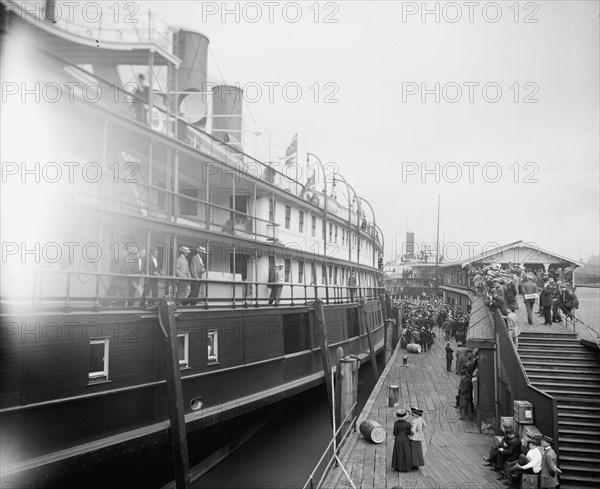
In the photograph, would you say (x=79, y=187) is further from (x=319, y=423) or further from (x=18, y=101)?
(x=319, y=423)

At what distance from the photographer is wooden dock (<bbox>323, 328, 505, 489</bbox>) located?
8875 mm

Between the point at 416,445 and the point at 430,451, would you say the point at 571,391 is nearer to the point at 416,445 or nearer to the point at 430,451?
the point at 430,451

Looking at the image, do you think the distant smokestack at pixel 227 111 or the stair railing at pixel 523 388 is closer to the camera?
the stair railing at pixel 523 388

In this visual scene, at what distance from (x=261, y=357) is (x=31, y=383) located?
6.10 m

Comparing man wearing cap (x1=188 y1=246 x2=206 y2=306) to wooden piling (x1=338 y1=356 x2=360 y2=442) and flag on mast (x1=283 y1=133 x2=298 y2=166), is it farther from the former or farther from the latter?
flag on mast (x1=283 y1=133 x2=298 y2=166)

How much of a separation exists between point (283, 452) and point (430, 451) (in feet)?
17.9

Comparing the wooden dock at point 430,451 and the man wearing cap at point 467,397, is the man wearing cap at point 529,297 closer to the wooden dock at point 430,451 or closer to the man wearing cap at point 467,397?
the man wearing cap at point 467,397

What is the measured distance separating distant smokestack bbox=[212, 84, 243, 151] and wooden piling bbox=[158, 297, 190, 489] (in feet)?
41.5

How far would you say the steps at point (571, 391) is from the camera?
8984mm

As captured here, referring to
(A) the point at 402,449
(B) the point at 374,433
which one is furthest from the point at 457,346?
(A) the point at 402,449

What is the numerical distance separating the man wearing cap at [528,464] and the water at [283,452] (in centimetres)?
593

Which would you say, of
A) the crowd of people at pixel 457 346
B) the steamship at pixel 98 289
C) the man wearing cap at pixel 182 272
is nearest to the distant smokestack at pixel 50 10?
the steamship at pixel 98 289

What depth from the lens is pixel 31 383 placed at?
7246 mm

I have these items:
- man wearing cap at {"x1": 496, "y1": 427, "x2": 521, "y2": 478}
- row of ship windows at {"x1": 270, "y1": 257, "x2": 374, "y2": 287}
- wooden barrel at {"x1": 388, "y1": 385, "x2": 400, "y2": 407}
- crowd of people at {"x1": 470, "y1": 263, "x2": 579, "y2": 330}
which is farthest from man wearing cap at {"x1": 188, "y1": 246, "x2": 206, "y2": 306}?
crowd of people at {"x1": 470, "y1": 263, "x2": 579, "y2": 330}
